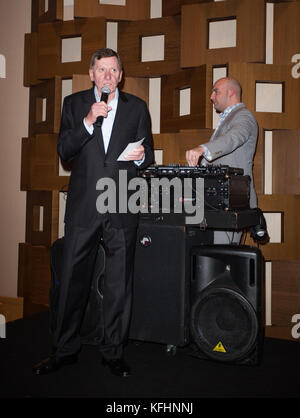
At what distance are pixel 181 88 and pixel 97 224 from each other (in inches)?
71.8

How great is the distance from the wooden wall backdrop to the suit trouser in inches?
56.0

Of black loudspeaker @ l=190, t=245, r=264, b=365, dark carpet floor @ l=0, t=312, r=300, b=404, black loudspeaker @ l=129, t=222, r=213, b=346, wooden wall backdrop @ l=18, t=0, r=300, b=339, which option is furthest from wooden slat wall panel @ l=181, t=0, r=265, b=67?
dark carpet floor @ l=0, t=312, r=300, b=404

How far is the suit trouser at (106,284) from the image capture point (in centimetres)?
208

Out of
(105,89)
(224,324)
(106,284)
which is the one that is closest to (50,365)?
(106,284)

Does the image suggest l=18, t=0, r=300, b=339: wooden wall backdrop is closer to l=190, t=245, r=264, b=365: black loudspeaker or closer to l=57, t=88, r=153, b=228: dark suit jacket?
l=190, t=245, r=264, b=365: black loudspeaker

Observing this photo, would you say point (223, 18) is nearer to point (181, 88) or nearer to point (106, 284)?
point (181, 88)

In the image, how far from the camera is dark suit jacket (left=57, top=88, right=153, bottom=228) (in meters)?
2.06

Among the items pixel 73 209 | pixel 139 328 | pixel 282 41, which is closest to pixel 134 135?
pixel 73 209

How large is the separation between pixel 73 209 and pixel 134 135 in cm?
51

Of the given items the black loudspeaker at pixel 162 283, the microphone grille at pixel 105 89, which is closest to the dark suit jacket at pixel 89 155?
the microphone grille at pixel 105 89

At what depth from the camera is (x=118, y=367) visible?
2.09 metres

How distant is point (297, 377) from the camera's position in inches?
85.4

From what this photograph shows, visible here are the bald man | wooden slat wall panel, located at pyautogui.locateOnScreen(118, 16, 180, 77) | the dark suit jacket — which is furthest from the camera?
wooden slat wall panel, located at pyautogui.locateOnScreen(118, 16, 180, 77)

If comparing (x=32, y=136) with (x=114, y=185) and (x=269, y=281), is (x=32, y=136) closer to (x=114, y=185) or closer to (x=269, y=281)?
(x=114, y=185)
